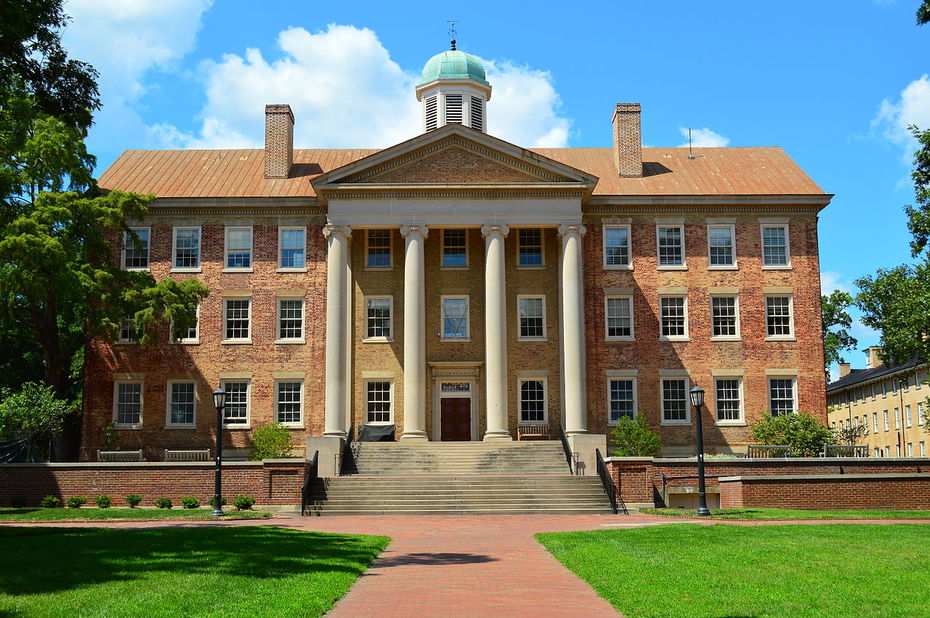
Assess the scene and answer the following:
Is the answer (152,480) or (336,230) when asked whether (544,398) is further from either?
(152,480)

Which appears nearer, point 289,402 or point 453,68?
point 289,402

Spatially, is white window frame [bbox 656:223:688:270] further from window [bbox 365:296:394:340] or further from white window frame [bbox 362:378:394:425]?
white window frame [bbox 362:378:394:425]

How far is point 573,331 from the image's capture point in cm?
3881

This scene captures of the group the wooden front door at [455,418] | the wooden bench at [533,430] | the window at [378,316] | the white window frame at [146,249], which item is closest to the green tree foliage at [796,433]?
the wooden bench at [533,430]

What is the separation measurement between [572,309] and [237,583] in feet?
92.3

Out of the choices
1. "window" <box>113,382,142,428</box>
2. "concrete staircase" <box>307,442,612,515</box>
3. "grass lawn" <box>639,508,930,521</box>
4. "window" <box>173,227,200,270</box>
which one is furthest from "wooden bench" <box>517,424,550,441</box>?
"window" <box>113,382,142,428</box>

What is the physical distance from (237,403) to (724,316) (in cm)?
2075

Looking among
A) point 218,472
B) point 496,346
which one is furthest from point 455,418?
point 218,472

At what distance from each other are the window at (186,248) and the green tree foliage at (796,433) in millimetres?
24315

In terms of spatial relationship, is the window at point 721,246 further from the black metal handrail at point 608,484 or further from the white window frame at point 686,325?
the black metal handrail at point 608,484

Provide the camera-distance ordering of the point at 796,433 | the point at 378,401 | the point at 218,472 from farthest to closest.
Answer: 1. the point at 378,401
2. the point at 796,433
3. the point at 218,472

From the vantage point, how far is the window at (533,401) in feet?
136

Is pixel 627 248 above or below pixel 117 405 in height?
above

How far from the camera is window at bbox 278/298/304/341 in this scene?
41969mm
